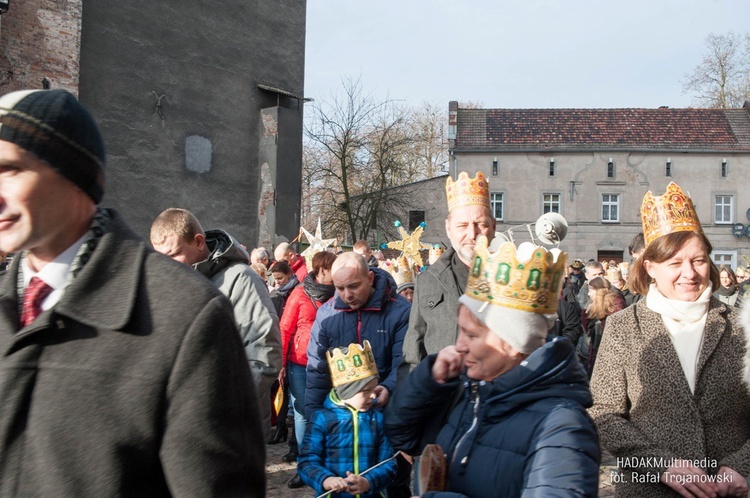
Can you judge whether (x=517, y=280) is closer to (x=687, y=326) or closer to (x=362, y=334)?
(x=687, y=326)

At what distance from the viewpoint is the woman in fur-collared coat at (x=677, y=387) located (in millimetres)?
3092

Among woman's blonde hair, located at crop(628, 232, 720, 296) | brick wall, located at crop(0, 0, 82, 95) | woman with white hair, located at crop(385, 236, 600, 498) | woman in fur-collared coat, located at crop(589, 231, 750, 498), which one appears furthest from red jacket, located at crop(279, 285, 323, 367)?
brick wall, located at crop(0, 0, 82, 95)

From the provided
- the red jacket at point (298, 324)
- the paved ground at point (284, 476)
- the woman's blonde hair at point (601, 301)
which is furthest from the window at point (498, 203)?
the red jacket at point (298, 324)

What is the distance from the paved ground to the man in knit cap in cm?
468

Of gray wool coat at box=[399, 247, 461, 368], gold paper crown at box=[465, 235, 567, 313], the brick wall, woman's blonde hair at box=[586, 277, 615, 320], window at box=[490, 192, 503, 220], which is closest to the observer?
gold paper crown at box=[465, 235, 567, 313]

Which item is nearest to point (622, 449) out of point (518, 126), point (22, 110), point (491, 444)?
point (491, 444)

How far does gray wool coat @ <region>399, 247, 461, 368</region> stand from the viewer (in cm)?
386

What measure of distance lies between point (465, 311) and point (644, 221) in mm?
1647

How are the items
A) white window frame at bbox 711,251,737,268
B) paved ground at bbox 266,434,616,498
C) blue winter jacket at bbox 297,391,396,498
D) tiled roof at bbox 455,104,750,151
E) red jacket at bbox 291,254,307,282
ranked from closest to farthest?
blue winter jacket at bbox 297,391,396,498
paved ground at bbox 266,434,616,498
red jacket at bbox 291,254,307,282
white window frame at bbox 711,251,737,268
tiled roof at bbox 455,104,750,151

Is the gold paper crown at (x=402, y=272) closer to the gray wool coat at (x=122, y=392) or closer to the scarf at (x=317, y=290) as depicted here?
the scarf at (x=317, y=290)

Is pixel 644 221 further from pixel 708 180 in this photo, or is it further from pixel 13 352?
pixel 708 180

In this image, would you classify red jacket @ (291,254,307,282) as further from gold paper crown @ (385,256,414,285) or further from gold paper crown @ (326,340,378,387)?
gold paper crown @ (326,340,378,387)

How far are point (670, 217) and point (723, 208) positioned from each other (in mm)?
42830

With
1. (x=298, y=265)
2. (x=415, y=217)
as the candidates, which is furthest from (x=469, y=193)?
(x=415, y=217)
